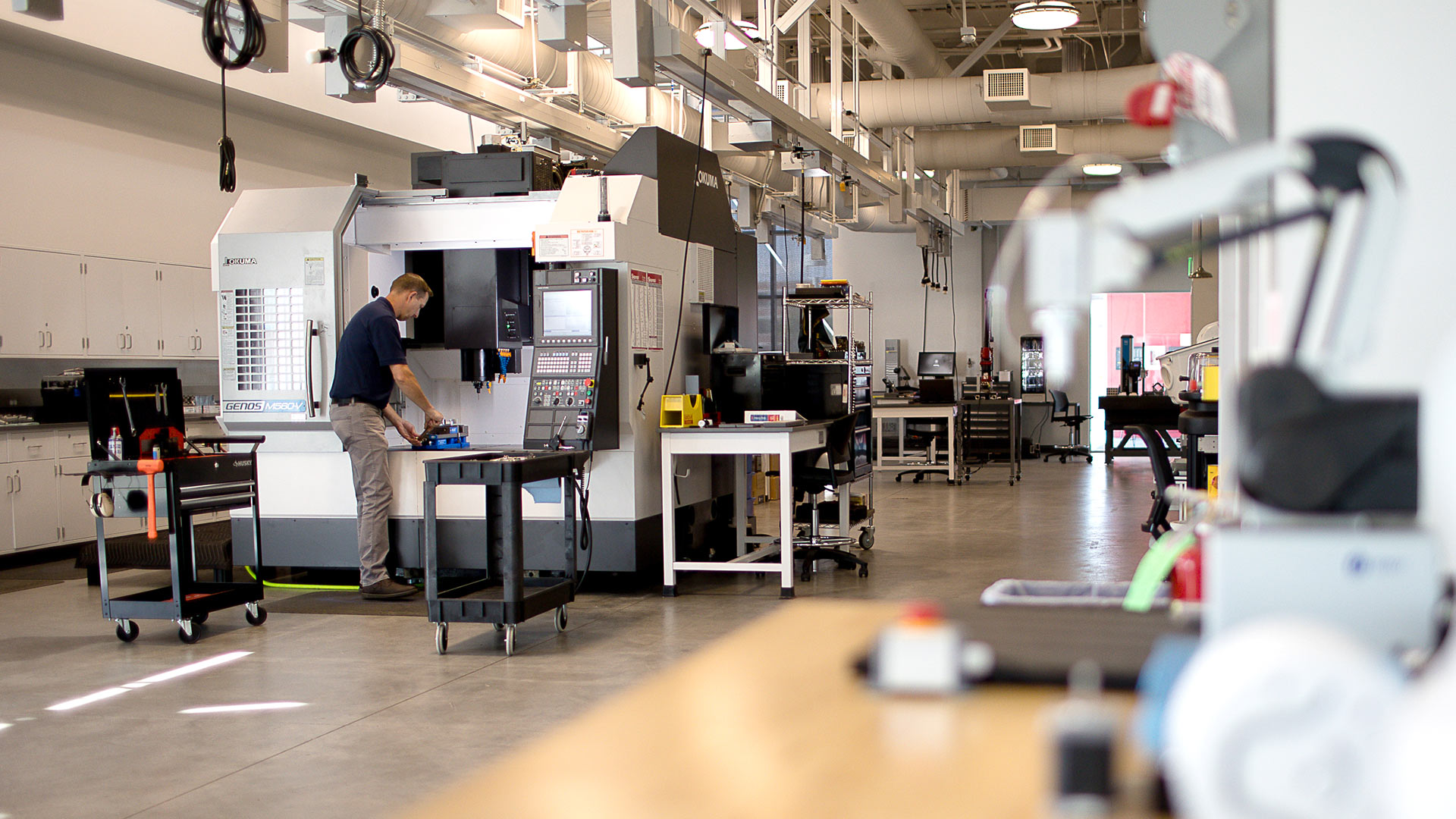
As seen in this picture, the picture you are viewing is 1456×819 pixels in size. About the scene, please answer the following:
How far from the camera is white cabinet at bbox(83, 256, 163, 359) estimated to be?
8078mm

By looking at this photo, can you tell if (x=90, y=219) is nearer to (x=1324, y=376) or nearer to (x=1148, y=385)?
(x=1324, y=376)

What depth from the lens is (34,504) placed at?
7512mm

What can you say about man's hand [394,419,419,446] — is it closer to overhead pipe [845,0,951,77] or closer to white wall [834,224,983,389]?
overhead pipe [845,0,951,77]

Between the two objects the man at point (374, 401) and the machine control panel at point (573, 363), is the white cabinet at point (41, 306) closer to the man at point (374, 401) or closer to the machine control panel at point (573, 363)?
the man at point (374, 401)

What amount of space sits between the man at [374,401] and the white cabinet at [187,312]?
11.5 ft

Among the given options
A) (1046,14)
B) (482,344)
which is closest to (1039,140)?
(1046,14)

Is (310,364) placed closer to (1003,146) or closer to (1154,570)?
(1154,570)

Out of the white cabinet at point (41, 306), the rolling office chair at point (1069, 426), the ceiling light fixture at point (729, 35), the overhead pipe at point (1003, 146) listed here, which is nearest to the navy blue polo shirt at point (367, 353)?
the ceiling light fixture at point (729, 35)

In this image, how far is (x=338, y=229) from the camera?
613 centimetres

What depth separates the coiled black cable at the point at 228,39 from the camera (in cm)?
406

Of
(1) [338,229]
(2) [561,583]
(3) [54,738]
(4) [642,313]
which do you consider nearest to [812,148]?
(4) [642,313]

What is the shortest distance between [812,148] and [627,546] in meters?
3.48

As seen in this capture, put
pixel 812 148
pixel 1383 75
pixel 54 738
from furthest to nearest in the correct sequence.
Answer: pixel 812 148
pixel 54 738
pixel 1383 75

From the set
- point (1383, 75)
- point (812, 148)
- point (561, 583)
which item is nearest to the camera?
point (1383, 75)
